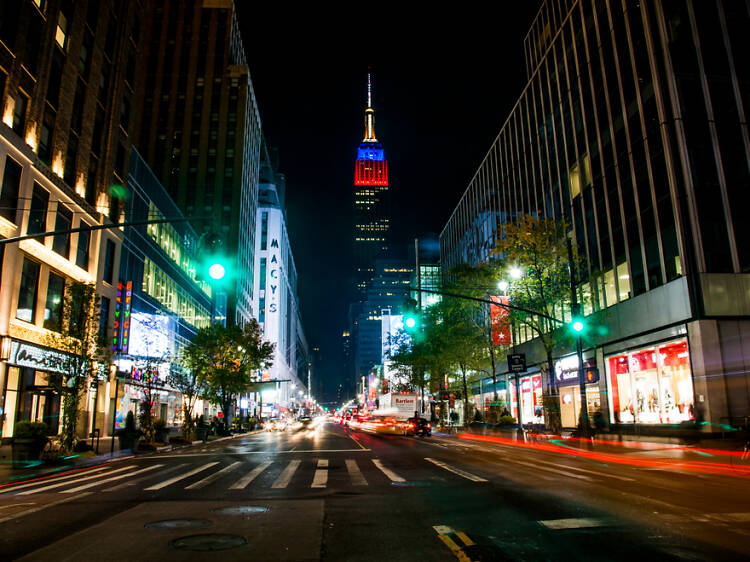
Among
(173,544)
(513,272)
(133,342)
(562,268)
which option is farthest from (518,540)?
(133,342)

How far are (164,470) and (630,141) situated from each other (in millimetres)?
32596

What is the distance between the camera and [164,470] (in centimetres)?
1858

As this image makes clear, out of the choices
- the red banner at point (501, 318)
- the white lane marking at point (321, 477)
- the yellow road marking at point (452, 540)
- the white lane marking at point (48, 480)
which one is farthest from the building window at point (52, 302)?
the yellow road marking at point (452, 540)

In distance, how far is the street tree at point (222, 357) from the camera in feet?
161

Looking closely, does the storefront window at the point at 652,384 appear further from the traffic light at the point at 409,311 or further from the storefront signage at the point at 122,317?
the storefront signage at the point at 122,317

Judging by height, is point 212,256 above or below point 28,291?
below

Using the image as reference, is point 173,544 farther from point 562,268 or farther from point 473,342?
point 473,342

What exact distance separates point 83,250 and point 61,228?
3.52 m

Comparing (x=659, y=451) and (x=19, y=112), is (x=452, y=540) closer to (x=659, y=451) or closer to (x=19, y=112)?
(x=659, y=451)

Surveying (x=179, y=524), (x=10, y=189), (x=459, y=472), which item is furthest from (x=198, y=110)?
(x=179, y=524)

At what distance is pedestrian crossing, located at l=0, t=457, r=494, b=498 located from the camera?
13.6 metres

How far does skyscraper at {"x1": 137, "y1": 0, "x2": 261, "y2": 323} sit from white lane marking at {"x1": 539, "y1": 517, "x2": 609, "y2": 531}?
91748 millimetres

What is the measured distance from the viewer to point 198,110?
328 ft

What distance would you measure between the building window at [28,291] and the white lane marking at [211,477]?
18.3 m
